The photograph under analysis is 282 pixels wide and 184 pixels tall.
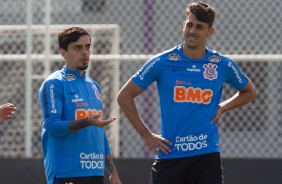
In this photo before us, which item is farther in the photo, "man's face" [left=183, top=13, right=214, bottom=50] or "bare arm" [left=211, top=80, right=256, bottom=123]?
"bare arm" [left=211, top=80, right=256, bottom=123]

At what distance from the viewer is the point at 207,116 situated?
639 cm

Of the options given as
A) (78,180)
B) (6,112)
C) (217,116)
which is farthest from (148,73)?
(6,112)

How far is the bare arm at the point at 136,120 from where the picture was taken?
6320 mm

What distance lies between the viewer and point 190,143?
20.8ft

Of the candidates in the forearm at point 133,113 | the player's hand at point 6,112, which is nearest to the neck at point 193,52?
the forearm at point 133,113

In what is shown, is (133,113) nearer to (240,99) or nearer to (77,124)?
(77,124)

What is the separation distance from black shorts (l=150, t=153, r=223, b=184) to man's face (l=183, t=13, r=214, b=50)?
0.77 m

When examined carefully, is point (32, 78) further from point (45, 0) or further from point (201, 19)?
point (201, 19)

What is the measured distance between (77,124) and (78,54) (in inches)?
24.0

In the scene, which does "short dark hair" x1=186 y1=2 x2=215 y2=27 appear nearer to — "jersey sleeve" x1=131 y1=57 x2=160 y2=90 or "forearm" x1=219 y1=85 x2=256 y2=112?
"jersey sleeve" x1=131 y1=57 x2=160 y2=90

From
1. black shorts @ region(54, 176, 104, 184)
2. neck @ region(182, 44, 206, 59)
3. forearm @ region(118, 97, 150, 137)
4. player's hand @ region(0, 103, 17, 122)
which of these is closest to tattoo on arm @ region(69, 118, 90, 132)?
black shorts @ region(54, 176, 104, 184)

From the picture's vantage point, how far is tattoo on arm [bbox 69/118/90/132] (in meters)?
5.88

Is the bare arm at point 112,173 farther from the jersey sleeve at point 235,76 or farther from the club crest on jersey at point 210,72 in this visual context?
the jersey sleeve at point 235,76

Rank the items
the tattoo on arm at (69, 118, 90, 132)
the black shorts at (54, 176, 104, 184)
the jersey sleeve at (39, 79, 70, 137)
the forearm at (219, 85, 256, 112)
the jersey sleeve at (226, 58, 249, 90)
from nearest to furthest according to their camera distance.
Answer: the tattoo on arm at (69, 118, 90, 132)
the jersey sleeve at (39, 79, 70, 137)
the black shorts at (54, 176, 104, 184)
the jersey sleeve at (226, 58, 249, 90)
the forearm at (219, 85, 256, 112)
